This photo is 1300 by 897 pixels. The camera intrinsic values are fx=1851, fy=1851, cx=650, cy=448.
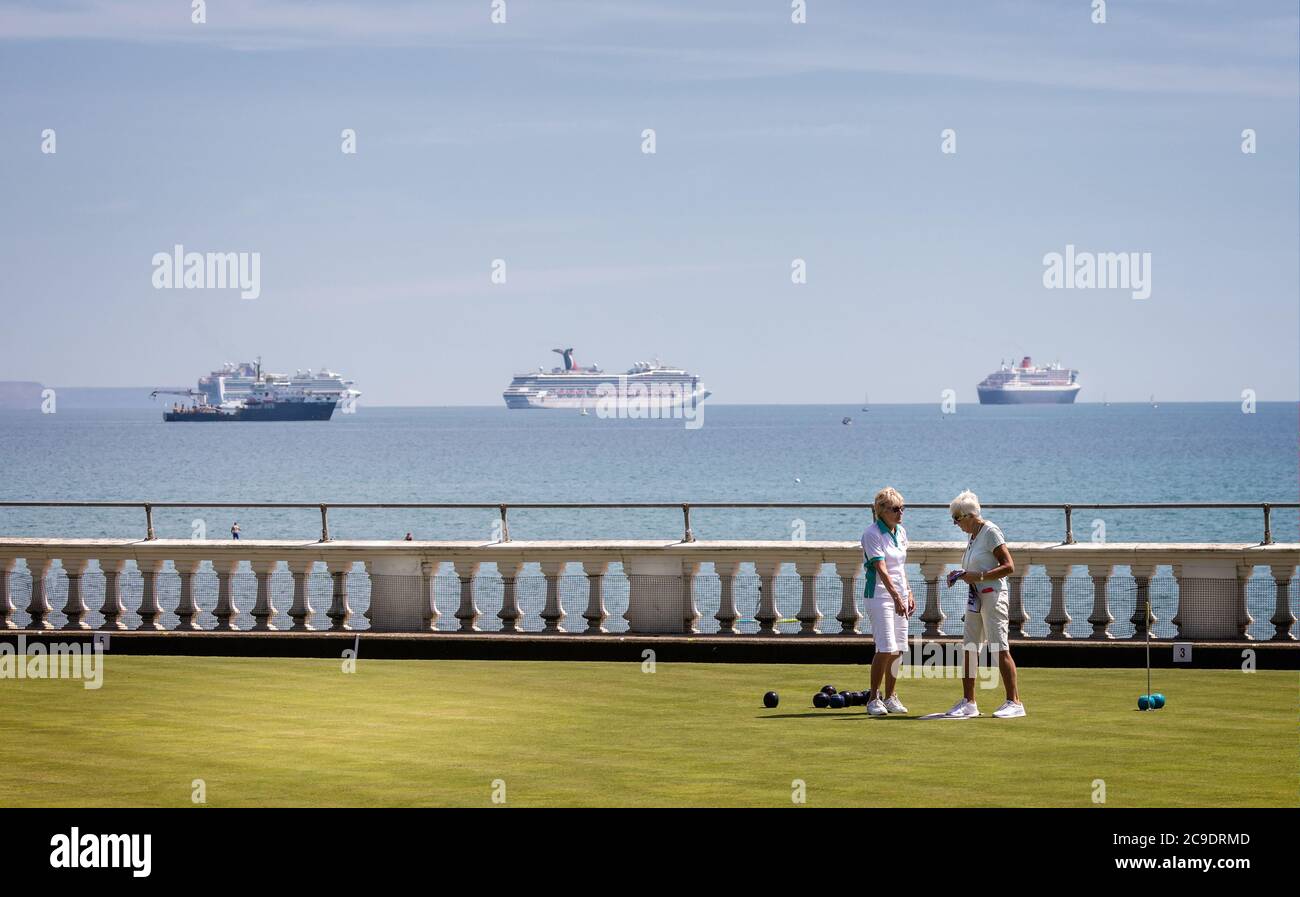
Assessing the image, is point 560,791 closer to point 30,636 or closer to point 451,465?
point 30,636

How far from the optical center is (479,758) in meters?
12.0

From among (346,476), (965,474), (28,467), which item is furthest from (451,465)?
(965,474)

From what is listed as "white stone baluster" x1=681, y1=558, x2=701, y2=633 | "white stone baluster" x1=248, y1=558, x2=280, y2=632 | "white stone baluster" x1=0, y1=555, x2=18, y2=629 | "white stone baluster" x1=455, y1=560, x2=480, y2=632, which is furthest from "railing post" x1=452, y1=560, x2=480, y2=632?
"white stone baluster" x1=0, y1=555, x2=18, y2=629

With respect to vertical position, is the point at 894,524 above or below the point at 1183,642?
above

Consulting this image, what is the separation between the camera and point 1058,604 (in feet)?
58.4

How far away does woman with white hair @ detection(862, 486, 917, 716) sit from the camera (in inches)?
547

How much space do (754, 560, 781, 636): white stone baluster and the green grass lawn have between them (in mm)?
738

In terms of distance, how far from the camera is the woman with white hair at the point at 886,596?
13.9 meters

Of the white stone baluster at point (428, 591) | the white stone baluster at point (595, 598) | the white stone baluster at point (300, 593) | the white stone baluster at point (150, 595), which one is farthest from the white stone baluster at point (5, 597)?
the white stone baluster at point (595, 598)

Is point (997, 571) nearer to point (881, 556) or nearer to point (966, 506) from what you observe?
point (966, 506)

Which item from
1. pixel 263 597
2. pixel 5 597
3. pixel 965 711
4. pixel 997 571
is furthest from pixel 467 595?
pixel 997 571

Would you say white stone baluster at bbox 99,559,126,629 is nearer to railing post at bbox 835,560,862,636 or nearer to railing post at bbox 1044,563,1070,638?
railing post at bbox 835,560,862,636
